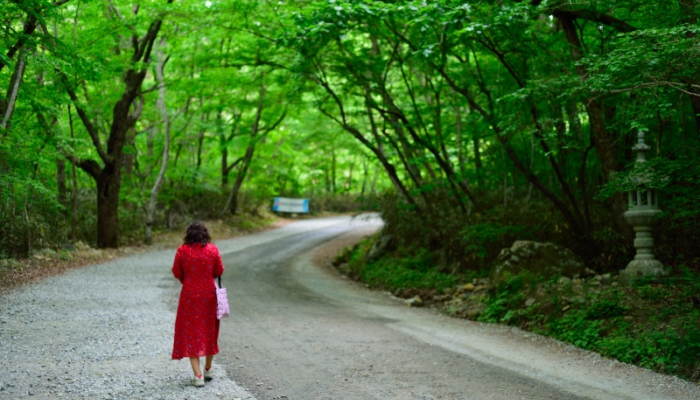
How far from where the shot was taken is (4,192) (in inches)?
437

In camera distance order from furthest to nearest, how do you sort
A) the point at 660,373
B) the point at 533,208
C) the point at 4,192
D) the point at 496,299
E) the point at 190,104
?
the point at 190,104 < the point at 533,208 < the point at 4,192 < the point at 496,299 < the point at 660,373

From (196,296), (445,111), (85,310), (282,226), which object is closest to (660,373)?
(196,296)

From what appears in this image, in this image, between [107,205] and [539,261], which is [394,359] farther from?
[107,205]

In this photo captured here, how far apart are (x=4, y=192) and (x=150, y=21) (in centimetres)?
645

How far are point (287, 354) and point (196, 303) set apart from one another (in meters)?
1.83

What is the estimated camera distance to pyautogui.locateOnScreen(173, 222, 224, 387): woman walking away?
17.6 ft

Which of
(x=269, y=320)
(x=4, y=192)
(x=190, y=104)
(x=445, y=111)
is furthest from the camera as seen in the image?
(x=190, y=104)

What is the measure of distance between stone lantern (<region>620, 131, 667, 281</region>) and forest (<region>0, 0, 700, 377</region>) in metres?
0.27

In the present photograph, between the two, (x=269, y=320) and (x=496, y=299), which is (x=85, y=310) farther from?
(x=496, y=299)

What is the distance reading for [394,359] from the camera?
22.4 feet

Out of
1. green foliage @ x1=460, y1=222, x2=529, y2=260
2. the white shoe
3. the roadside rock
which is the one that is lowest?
the roadside rock

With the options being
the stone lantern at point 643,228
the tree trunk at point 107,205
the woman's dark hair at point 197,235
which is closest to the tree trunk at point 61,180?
the tree trunk at point 107,205

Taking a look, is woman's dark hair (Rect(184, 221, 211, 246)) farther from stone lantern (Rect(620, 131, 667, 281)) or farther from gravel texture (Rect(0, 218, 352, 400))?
stone lantern (Rect(620, 131, 667, 281))

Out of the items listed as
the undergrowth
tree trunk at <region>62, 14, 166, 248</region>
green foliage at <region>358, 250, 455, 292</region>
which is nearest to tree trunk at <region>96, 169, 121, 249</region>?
tree trunk at <region>62, 14, 166, 248</region>
